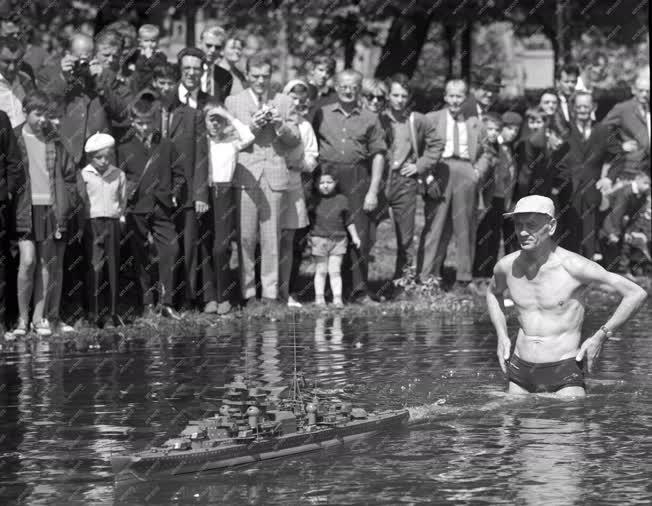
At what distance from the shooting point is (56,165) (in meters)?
15.6

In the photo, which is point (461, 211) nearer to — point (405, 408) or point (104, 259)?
point (104, 259)

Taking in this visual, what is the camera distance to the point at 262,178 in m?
17.7

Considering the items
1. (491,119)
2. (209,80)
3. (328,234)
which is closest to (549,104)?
(491,119)

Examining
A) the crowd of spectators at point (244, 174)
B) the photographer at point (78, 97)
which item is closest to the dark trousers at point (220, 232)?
the crowd of spectators at point (244, 174)

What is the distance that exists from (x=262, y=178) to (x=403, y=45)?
48.6 feet

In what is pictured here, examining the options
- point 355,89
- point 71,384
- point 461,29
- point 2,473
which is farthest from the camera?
point 461,29

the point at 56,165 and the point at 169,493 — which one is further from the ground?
the point at 56,165

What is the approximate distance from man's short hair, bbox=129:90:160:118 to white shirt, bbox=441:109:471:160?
408cm

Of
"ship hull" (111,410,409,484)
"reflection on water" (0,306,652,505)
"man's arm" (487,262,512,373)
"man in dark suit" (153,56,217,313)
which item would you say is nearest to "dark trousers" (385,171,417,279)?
"reflection on water" (0,306,652,505)

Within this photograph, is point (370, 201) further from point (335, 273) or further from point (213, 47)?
point (213, 47)

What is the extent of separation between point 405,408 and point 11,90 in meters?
6.48

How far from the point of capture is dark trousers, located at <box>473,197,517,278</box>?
67.1 feet

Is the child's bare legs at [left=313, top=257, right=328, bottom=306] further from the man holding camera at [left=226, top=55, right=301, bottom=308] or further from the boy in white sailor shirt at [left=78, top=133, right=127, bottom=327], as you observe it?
the boy in white sailor shirt at [left=78, top=133, right=127, bottom=327]

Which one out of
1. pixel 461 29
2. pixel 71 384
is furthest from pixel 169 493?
pixel 461 29
